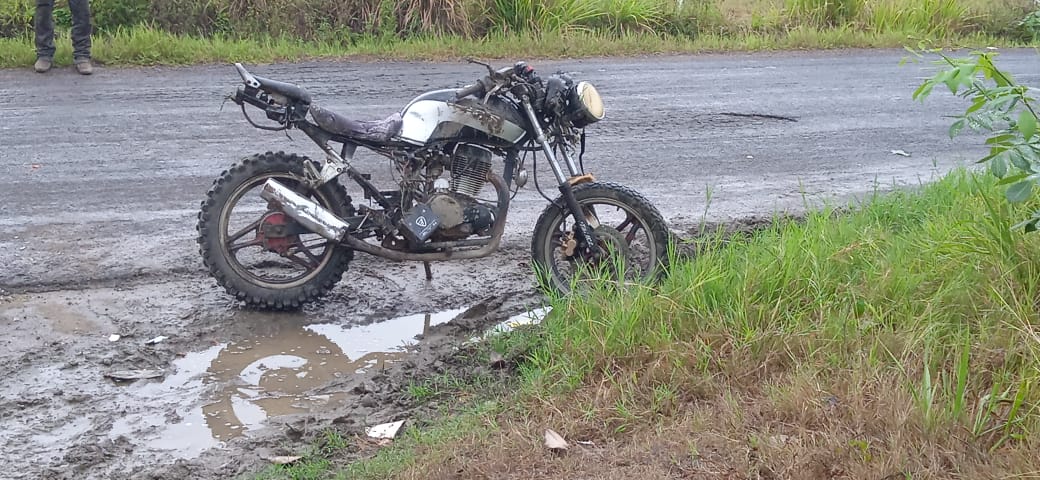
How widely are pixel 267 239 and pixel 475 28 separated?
8.81 m

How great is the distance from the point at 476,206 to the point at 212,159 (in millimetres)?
3230

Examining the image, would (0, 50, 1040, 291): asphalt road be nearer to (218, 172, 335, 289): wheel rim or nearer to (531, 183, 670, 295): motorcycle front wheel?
(218, 172, 335, 289): wheel rim

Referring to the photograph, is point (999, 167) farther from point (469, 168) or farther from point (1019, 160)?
point (469, 168)

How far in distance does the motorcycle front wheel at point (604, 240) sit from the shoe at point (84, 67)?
280 inches

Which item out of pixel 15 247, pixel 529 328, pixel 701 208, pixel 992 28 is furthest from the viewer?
pixel 992 28

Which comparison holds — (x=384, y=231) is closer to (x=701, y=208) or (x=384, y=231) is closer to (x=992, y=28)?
(x=701, y=208)

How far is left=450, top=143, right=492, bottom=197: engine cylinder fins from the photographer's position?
5355 millimetres

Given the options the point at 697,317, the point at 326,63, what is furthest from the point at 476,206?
the point at 326,63

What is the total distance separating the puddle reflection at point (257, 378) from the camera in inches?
171

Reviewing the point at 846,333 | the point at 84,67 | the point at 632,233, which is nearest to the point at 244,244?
the point at 632,233

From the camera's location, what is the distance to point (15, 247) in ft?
19.9

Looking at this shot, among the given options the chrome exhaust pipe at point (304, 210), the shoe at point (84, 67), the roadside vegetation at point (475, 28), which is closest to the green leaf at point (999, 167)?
the chrome exhaust pipe at point (304, 210)

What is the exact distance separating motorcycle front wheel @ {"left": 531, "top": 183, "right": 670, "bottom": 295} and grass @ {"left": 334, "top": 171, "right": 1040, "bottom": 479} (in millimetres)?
396

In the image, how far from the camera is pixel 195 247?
618 cm
